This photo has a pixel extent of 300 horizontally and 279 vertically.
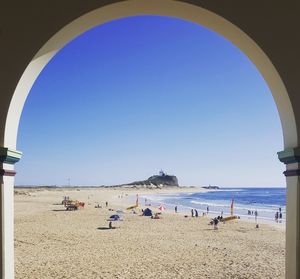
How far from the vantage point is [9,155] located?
3.43 meters

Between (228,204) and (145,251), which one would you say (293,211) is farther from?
(228,204)

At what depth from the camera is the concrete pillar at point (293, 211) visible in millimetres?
3350

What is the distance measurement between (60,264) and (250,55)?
7426mm

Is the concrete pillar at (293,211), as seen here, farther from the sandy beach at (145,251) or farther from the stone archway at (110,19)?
the sandy beach at (145,251)

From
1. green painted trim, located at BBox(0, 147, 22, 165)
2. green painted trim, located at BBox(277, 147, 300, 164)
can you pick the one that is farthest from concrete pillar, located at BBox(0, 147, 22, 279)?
green painted trim, located at BBox(277, 147, 300, 164)

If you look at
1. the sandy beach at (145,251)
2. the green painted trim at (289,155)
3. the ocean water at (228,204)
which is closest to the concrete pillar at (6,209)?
the green painted trim at (289,155)

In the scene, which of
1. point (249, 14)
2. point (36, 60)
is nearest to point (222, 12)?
point (249, 14)

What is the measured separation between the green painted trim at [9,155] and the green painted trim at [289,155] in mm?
2316

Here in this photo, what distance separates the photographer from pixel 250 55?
368 cm

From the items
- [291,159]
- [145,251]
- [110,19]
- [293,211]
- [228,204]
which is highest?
[110,19]

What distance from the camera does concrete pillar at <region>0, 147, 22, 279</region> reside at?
134 inches

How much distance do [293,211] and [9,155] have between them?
2.41 meters

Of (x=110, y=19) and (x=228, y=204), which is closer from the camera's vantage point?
(x=110, y=19)

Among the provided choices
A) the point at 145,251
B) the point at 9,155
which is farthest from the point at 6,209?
the point at 145,251
